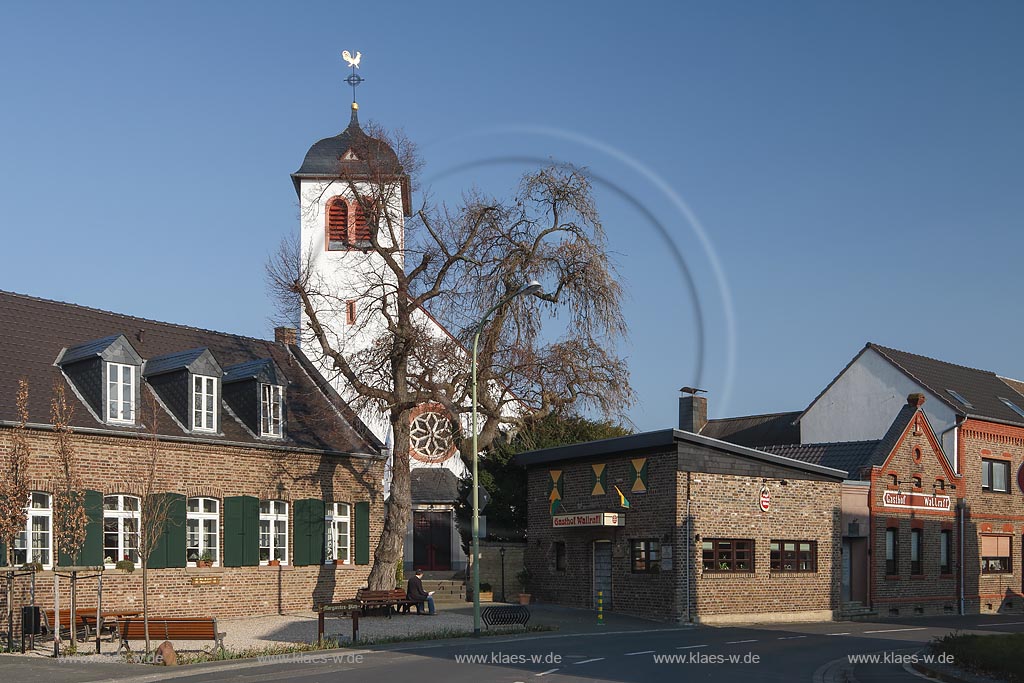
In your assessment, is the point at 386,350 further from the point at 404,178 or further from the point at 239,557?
the point at 239,557

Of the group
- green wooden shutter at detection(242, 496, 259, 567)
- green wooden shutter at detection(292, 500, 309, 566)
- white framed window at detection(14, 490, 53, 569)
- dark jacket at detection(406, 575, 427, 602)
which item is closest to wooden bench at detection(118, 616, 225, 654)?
white framed window at detection(14, 490, 53, 569)

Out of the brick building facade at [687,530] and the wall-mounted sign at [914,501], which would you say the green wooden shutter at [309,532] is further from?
the wall-mounted sign at [914,501]

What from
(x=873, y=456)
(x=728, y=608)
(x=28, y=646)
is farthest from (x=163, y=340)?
(x=873, y=456)

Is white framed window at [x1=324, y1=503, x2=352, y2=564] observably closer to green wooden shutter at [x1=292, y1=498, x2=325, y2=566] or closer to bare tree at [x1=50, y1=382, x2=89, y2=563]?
green wooden shutter at [x1=292, y1=498, x2=325, y2=566]

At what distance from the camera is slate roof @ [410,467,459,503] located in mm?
47281

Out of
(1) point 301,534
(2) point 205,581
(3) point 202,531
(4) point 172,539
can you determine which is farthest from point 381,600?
(4) point 172,539

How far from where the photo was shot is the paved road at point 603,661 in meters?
17.1

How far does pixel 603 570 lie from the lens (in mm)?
33750

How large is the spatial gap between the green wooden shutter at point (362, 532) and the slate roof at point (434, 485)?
1195 centimetres

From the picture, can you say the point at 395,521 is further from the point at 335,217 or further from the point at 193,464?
the point at 335,217

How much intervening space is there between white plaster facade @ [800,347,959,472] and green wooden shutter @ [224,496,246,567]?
26268 mm

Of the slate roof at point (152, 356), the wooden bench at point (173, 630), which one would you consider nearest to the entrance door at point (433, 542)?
the slate roof at point (152, 356)

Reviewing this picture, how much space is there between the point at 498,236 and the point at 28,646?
1589 centimetres

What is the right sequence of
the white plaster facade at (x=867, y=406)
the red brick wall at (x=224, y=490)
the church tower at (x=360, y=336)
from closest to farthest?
the red brick wall at (x=224, y=490), the white plaster facade at (x=867, y=406), the church tower at (x=360, y=336)
